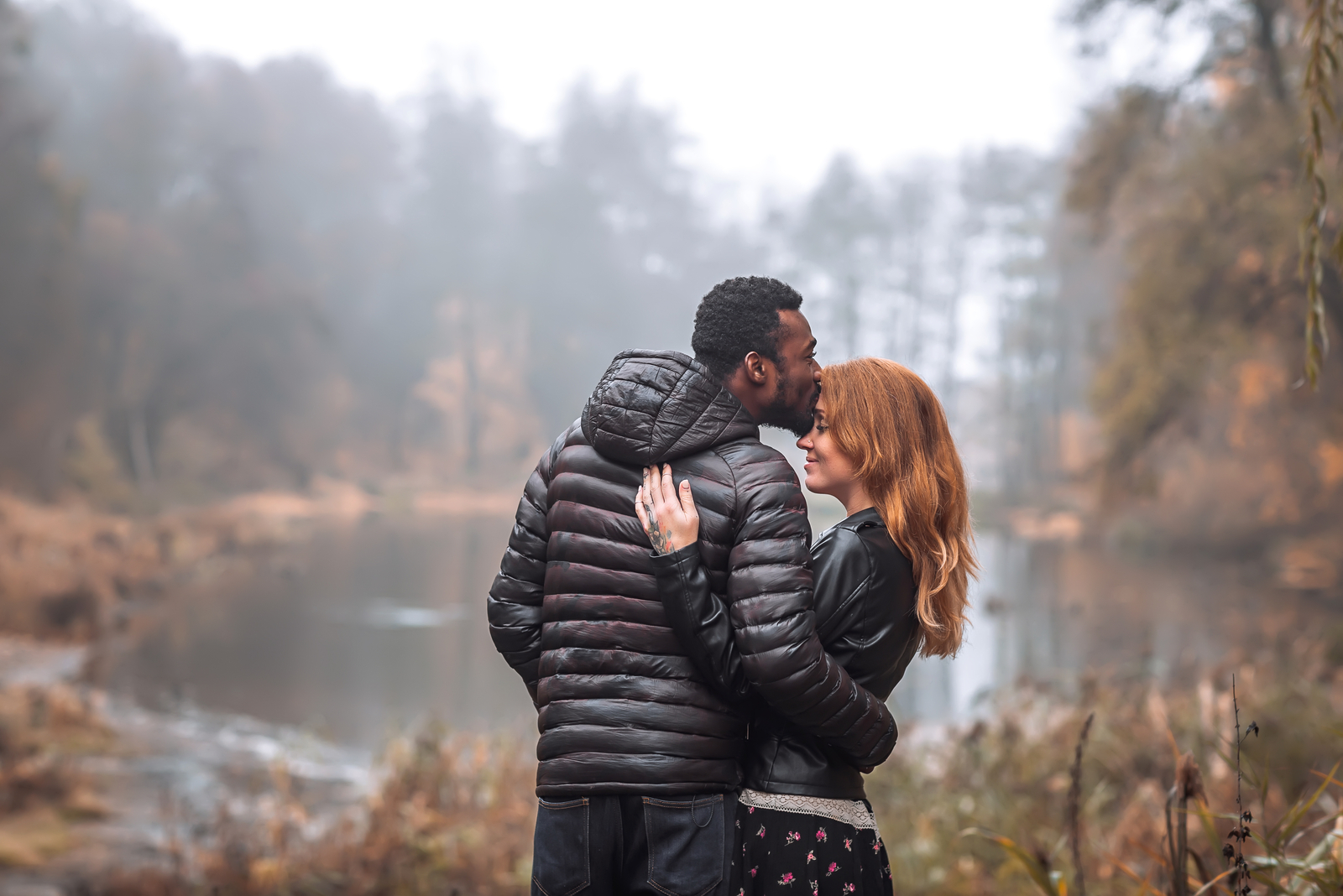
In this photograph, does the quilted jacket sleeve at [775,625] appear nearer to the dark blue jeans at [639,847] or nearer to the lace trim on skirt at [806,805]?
the lace trim on skirt at [806,805]

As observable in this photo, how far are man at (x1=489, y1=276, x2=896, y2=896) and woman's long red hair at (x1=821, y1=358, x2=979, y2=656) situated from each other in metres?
0.09

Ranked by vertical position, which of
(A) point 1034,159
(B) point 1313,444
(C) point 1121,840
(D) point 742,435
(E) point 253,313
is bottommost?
(C) point 1121,840

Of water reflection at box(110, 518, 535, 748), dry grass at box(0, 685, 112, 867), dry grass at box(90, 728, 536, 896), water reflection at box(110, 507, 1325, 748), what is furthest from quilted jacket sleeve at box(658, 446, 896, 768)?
water reflection at box(110, 518, 535, 748)

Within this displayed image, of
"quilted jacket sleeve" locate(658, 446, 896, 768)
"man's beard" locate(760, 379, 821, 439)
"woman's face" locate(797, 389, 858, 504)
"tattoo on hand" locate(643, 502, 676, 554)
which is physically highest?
"man's beard" locate(760, 379, 821, 439)

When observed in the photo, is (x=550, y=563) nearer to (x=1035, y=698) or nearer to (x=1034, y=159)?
(x=1035, y=698)

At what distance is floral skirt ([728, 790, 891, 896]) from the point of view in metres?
1.42

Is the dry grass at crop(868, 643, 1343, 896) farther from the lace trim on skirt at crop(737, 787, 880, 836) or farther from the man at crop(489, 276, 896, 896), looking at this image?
the man at crop(489, 276, 896, 896)

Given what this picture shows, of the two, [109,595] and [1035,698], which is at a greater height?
[109,595]

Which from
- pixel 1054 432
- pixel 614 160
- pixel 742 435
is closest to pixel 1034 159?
pixel 1054 432

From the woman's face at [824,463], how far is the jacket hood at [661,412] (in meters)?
0.13

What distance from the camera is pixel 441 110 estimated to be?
25156 millimetres

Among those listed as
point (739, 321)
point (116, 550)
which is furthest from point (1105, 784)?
point (116, 550)

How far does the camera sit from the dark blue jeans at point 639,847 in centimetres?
Answer: 141

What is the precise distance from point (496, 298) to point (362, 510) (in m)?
Result: 6.86
